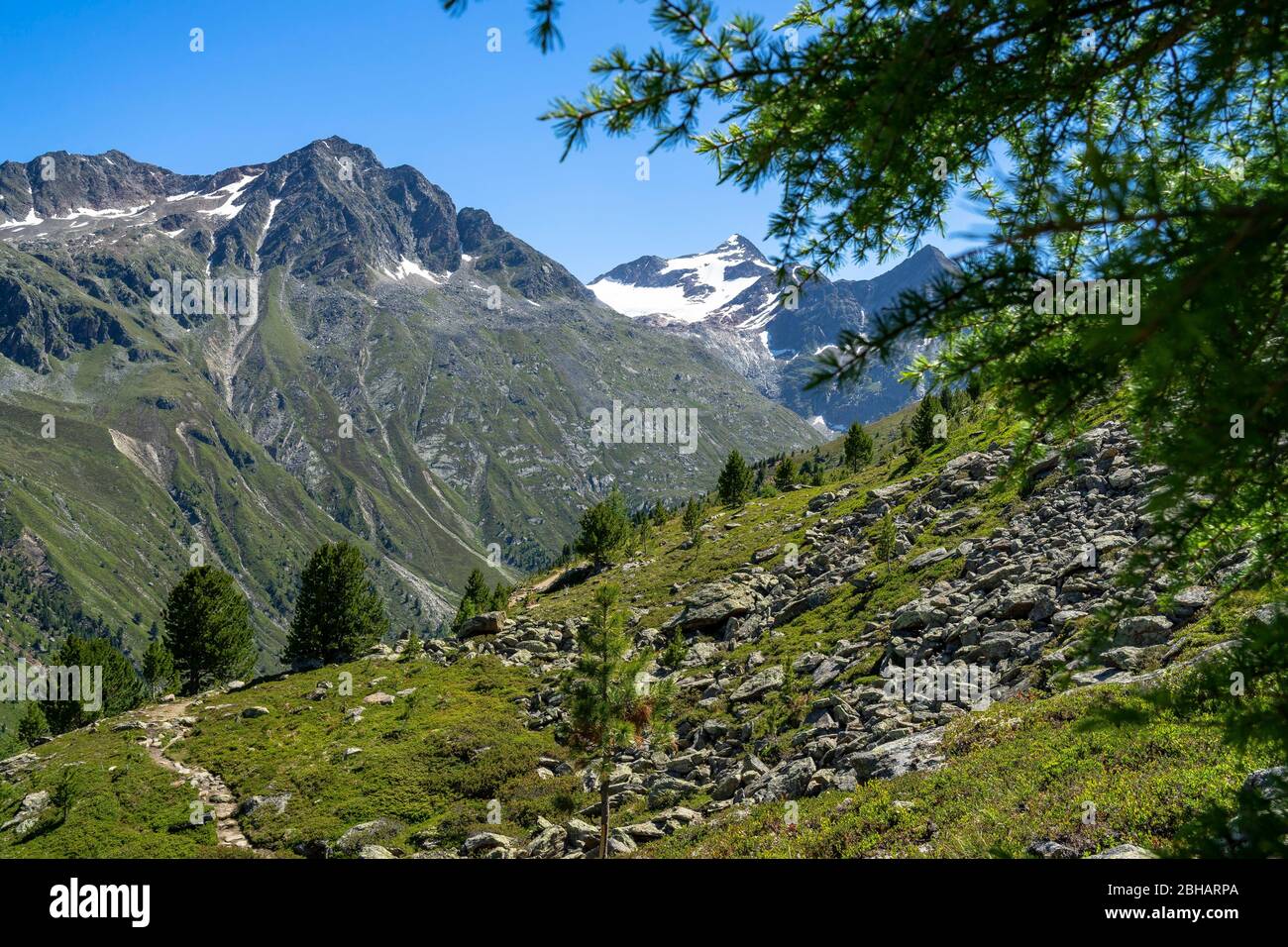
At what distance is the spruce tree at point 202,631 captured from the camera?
61.9 metres

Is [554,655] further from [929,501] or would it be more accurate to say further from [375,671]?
[929,501]

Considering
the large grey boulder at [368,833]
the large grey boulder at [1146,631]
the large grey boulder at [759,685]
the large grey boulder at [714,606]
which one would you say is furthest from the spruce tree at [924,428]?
the large grey boulder at [368,833]

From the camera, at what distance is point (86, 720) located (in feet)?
205

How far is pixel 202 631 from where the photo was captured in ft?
204

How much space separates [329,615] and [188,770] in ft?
95.5

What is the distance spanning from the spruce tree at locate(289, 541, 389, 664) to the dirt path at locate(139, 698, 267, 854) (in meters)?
13.8

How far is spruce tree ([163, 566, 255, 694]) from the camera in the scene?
2438 inches

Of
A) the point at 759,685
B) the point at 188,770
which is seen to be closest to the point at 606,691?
the point at 759,685

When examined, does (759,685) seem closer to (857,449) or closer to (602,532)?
→ (602,532)

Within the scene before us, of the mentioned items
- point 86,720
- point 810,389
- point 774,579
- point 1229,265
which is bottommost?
point 86,720

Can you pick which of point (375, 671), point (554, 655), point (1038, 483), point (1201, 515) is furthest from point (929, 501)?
point (1201, 515)

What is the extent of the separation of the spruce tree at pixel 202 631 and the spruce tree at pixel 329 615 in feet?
16.3

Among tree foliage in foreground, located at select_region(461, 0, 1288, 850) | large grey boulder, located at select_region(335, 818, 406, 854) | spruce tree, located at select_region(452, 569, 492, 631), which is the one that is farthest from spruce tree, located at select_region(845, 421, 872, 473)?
tree foliage in foreground, located at select_region(461, 0, 1288, 850)

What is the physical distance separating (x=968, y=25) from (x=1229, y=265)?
7.59 feet
